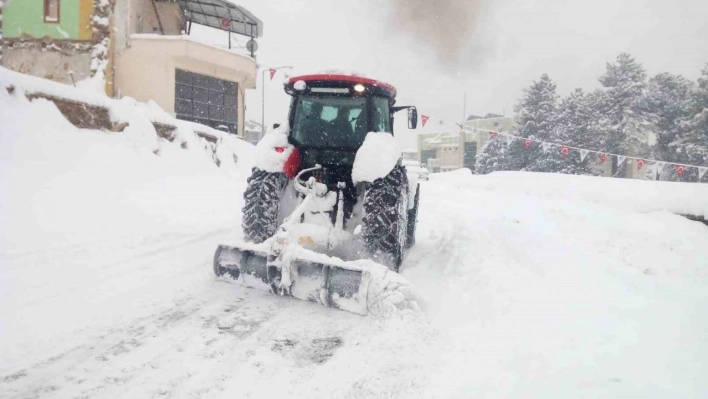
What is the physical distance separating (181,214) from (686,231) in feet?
31.7

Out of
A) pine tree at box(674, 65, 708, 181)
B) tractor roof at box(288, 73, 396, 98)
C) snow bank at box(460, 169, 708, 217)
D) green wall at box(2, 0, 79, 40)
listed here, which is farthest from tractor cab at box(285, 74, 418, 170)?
pine tree at box(674, 65, 708, 181)

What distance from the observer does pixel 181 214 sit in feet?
23.9

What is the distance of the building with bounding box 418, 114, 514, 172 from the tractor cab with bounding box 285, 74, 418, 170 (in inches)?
1751

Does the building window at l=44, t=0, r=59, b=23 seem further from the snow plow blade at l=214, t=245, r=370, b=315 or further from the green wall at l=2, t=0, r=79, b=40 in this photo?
the snow plow blade at l=214, t=245, r=370, b=315

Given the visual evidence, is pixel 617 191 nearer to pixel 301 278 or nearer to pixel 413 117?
pixel 413 117

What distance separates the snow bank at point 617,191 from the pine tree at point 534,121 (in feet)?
45.6

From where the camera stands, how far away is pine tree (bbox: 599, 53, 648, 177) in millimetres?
29797

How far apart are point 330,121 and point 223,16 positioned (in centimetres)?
1929

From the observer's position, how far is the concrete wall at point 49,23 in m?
16.3

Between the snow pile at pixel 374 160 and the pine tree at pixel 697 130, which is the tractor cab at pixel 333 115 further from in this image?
the pine tree at pixel 697 130

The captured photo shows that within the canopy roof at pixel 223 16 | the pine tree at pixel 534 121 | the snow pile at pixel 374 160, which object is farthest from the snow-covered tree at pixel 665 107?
the snow pile at pixel 374 160

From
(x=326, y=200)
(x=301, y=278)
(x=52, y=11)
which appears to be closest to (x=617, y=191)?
(x=326, y=200)

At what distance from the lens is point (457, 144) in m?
52.7

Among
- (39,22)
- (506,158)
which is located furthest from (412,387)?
(506,158)
